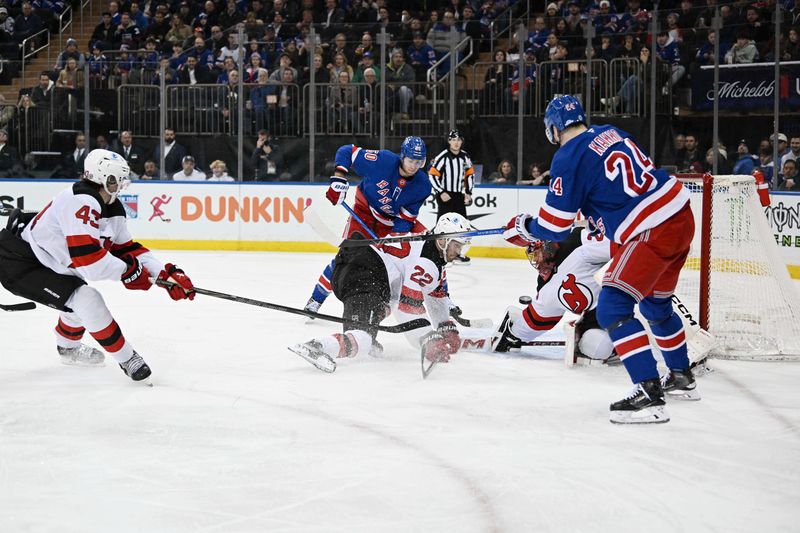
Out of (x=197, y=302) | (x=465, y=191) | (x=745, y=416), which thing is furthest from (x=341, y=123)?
(x=745, y=416)

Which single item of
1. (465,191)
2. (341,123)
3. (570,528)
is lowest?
(570,528)

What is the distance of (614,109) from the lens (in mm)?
9695

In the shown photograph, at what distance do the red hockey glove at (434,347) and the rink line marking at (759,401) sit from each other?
1.27 meters

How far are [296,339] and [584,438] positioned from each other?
239 centimetres

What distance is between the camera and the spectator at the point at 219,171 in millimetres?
10531

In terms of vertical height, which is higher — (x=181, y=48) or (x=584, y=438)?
(x=181, y=48)

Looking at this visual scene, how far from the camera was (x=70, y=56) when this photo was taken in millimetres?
11891

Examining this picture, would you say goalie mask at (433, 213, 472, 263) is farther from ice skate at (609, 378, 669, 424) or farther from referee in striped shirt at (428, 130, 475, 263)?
referee in striped shirt at (428, 130, 475, 263)

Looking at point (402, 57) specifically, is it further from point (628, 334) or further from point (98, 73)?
point (628, 334)

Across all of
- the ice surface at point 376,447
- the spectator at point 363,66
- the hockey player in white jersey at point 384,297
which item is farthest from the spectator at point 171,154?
the hockey player in white jersey at point 384,297

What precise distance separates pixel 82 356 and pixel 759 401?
2.98 metres

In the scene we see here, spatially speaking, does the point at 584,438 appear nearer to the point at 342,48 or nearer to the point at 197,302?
the point at 197,302

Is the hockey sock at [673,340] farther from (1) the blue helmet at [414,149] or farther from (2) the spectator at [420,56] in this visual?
(2) the spectator at [420,56]

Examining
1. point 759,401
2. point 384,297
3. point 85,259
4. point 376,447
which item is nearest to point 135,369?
point 85,259
